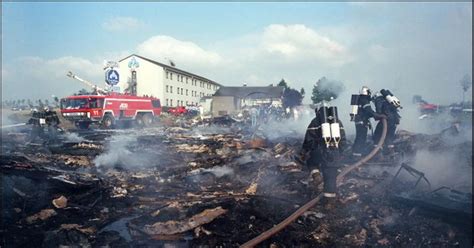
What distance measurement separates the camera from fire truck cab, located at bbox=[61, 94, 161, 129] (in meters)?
22.6

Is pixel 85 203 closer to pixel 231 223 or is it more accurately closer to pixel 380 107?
pixel 231 223

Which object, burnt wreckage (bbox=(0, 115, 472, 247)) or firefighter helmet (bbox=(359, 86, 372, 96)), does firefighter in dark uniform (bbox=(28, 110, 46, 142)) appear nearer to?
burnt wreckage (bbox=(0, 115, 472, 247))

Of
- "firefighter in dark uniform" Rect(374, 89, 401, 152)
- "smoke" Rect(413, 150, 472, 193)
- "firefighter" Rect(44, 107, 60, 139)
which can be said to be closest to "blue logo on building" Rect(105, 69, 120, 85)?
"firefighter" Rect(44, 107, 60, 139)

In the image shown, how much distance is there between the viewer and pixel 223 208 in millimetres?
4965

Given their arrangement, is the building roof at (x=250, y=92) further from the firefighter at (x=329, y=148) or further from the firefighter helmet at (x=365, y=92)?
the firefighter at (x=329, y=148)

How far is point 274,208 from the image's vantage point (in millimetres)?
5129

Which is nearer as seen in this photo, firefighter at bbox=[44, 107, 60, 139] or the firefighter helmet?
the firefighter helmet

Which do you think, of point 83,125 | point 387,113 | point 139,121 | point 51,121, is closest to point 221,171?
point 387,113

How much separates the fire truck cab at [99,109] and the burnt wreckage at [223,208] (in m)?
15.0

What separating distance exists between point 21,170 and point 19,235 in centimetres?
239

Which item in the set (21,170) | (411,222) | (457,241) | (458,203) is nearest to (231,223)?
(411,222)

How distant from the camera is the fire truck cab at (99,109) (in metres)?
22.6

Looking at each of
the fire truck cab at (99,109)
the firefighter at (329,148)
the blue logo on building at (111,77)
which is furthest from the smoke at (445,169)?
the blue logo on building at (111,77)

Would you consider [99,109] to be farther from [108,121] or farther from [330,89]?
[330,89]
